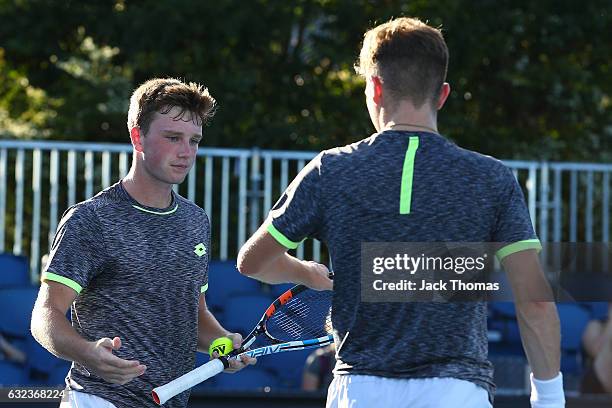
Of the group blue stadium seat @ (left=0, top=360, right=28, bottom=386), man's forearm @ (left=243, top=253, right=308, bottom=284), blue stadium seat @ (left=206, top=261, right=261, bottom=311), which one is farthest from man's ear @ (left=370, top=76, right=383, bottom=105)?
blue stadium seat @ (left=206, top=261, right=261, bottom=311)

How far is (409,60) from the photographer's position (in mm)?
3209

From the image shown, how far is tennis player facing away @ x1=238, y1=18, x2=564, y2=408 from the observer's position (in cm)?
314

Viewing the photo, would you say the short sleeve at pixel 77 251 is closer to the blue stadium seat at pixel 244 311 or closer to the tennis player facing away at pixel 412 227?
the tennis player facing away at pixel 412 227

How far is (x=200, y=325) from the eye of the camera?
4590mm

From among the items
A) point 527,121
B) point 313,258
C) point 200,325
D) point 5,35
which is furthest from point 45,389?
point 527,121

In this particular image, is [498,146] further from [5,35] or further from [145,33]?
[5,35]

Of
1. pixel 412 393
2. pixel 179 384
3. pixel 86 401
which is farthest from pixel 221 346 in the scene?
pixel 412 393

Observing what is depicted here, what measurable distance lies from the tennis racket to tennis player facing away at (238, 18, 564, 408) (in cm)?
106

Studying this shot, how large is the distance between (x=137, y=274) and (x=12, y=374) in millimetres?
3880

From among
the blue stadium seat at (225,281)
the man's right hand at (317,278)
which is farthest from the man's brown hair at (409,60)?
the blue stadium seat at (225,281)

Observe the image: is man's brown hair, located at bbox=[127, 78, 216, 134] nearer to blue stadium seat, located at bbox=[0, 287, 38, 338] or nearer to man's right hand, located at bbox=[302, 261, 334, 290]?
man's right hand, located at bbox=[302, 261, 334, 290]

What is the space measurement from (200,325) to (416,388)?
160cm

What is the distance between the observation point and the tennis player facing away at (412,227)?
3143mm

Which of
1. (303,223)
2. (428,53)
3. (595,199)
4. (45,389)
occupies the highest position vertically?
(428,53)
